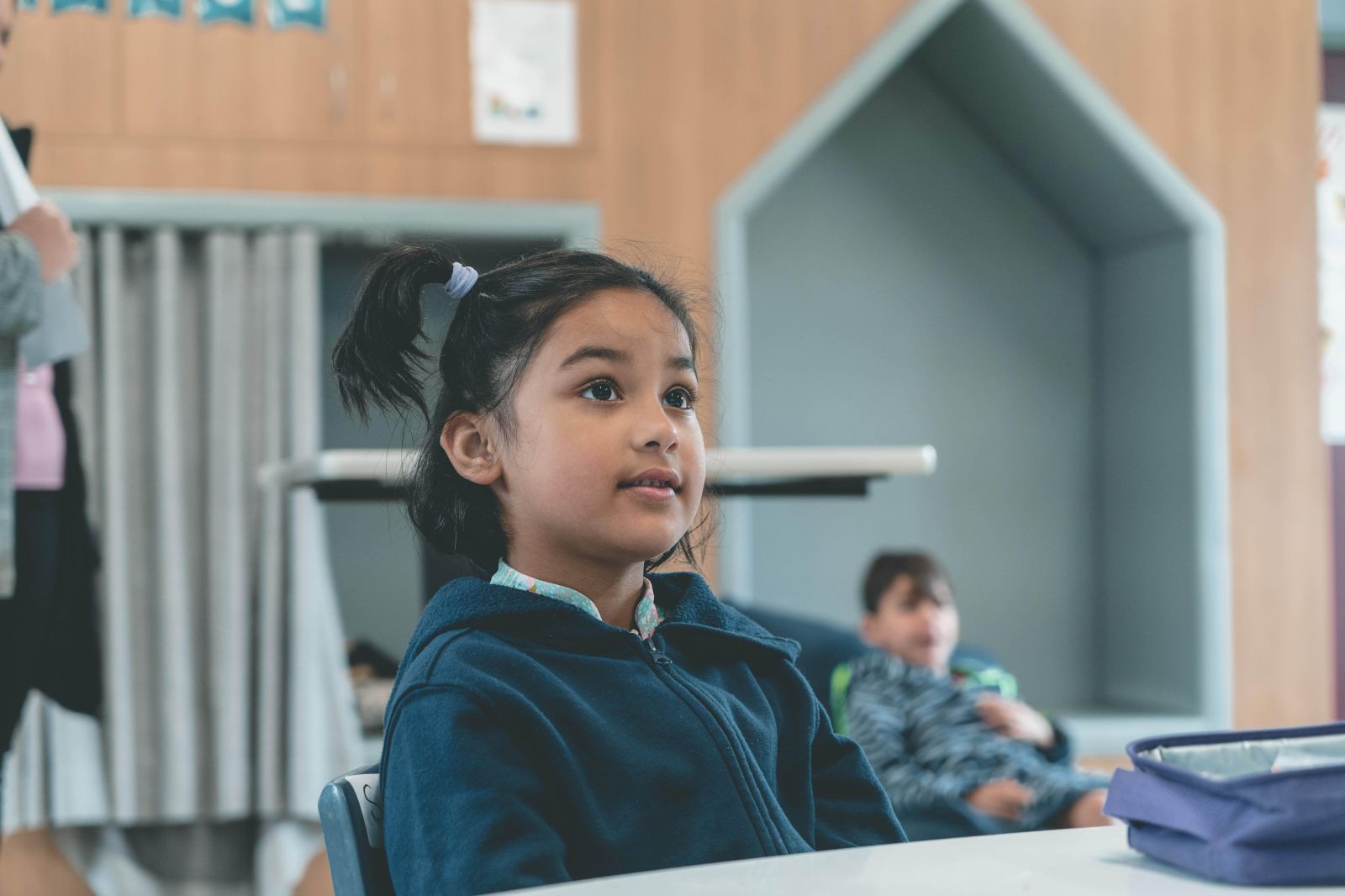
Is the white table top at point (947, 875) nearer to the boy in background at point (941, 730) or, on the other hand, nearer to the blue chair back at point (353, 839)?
the blue chair back at point (353, 839)

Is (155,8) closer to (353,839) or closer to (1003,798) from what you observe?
(1003,798)

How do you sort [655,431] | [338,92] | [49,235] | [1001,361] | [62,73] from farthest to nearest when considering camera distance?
[1001,361] → [338,92] → [62,73] → [49,235] → [655,431]

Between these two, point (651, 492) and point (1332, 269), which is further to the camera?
point (1332, 269)

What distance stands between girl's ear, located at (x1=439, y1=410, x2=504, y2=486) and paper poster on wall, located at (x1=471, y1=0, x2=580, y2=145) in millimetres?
2160

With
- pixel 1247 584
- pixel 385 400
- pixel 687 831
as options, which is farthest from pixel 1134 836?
pixel 1247 584

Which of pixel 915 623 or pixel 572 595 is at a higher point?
pixel 572 595

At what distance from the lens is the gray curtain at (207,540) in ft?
9.55

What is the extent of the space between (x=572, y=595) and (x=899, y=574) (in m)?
1.81

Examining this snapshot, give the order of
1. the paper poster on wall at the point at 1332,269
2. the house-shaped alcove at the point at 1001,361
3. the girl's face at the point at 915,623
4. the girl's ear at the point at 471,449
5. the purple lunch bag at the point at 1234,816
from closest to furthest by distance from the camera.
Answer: the purple lunch bag at the point at 1234,816, the girl's ear at the point at 471,449, the girl's face at the point at 915,623, the house-shaped alcove at the point at 1001,361, the paper poster on wall at the point at 1332,269

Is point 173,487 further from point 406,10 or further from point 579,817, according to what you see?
point 579,817

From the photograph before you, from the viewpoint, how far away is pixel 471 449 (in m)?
1.05

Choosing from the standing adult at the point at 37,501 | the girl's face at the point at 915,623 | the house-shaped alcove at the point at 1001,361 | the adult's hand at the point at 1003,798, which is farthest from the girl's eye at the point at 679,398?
the house-shaped alcove at the point at 1001,361

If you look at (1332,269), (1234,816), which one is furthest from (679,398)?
(1332,269)

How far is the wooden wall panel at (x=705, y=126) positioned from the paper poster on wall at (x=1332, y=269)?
1.86 ft
